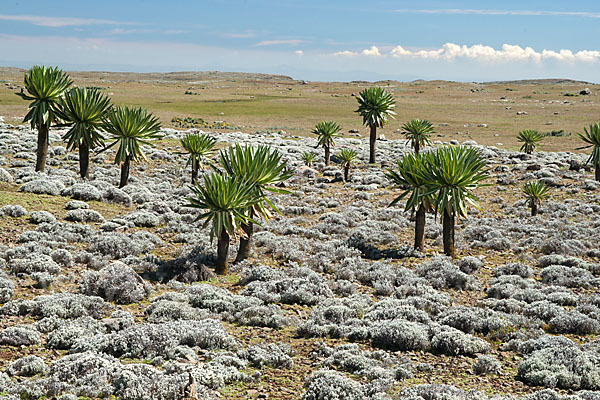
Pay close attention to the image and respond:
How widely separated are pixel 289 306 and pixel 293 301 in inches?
9.9

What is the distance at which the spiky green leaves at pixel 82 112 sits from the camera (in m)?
21.3

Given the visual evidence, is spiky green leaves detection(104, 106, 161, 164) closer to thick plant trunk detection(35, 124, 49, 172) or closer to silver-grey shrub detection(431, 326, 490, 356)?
thick plant trunk detection(35, 124, 49, 172)

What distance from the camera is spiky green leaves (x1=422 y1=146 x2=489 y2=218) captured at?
1452cm

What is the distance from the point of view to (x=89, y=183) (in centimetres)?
2150

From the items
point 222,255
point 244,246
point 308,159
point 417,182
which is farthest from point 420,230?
point 308,159

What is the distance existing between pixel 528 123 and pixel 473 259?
59.3 metres

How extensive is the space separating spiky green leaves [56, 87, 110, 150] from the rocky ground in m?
2.31

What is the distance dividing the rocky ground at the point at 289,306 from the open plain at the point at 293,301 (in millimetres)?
38

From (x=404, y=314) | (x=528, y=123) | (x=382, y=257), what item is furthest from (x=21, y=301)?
(x=528, y=123)

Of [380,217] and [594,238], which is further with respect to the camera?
[380,217]

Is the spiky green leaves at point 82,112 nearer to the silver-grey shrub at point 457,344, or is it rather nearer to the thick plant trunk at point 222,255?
the thick plant trunk at point 222,255

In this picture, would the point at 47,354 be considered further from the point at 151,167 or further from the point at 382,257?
the point at 151,167

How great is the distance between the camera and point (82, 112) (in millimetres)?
21359

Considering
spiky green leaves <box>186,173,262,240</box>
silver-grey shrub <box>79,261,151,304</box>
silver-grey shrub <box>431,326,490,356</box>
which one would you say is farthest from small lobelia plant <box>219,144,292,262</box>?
silver-grey shrub <box>431,326,490,356</box>
